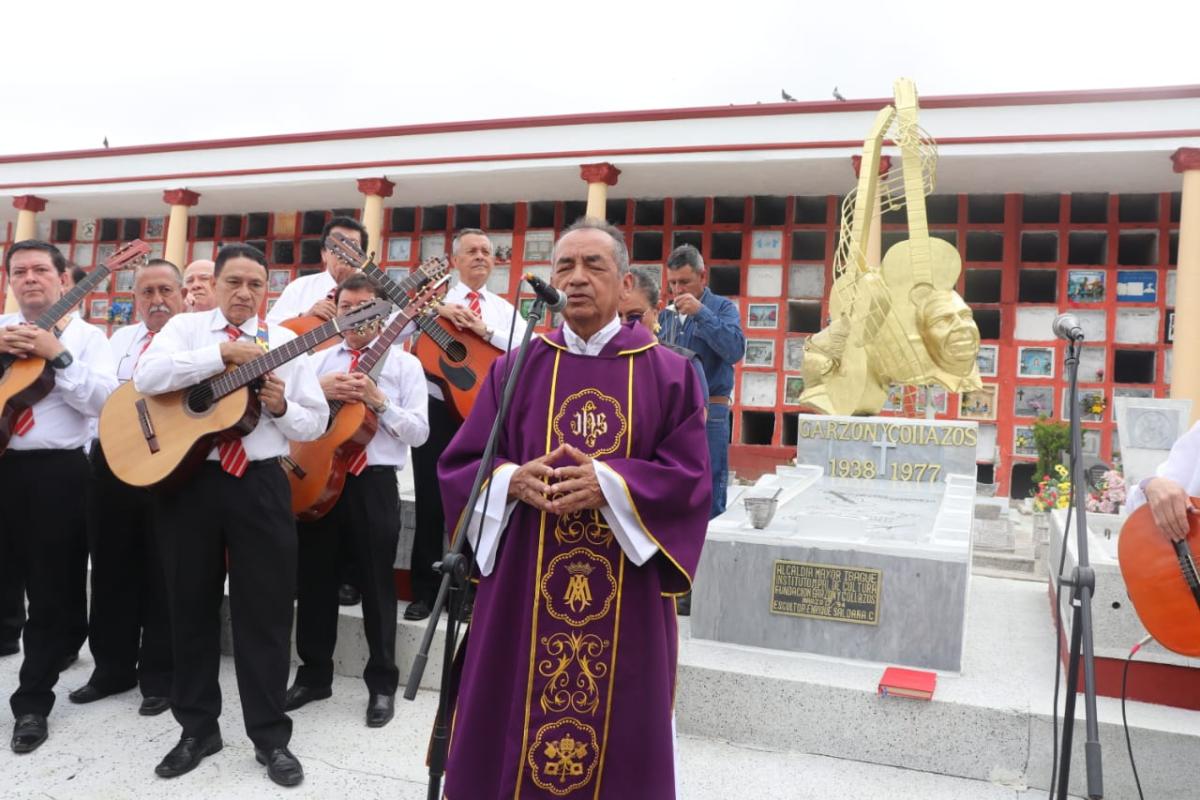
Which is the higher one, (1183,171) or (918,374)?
(1183,171)

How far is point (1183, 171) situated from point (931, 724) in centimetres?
1016

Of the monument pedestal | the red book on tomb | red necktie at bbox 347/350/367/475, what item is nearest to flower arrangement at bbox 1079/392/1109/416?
the monument pedestal

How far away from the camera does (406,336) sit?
4473mm

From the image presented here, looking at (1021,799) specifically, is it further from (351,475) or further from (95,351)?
(95,351)

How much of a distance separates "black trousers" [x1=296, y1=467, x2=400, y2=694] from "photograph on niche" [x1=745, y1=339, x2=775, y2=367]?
951 centimetres

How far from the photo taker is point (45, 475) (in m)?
3.52

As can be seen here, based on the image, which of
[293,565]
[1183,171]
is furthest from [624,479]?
[1183,171]

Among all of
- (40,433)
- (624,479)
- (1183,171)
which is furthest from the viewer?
(1183,171)

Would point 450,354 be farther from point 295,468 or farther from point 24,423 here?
point 24,423

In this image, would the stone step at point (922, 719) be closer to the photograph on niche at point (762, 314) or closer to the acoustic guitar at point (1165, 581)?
the acoustic guitar at point (1165, 581)

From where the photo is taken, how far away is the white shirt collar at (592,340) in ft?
8.20

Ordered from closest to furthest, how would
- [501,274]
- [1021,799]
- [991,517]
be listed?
[1021,799] < [991,517] < [501,274]

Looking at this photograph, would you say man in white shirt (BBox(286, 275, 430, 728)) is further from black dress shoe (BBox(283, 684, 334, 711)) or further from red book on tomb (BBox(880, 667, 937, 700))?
red book on tomb (BBox(880, 667, 937, 700))

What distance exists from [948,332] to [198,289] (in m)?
5.49
